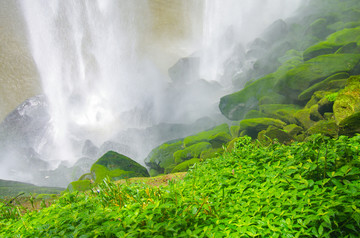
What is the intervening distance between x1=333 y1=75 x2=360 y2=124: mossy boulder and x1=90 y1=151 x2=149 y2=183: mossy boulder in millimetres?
8123

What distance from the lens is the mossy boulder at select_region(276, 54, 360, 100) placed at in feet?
32.1

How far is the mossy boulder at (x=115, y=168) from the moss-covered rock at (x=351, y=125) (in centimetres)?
797

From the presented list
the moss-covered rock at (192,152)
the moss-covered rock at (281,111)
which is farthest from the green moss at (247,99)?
the moss-covered rock at (192,152)

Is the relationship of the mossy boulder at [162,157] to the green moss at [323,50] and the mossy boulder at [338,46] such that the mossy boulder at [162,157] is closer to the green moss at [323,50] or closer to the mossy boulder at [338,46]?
the green moss at [323,50]

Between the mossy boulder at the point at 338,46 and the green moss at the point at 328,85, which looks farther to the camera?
the mossy boulder at the point at 338,46

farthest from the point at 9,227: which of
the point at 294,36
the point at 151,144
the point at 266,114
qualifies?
the point at 294,36

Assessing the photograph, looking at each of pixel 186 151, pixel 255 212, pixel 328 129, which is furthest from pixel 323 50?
pixel 255 212

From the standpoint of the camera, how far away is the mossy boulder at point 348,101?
19.6 feet

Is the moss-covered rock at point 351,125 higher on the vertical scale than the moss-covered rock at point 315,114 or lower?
lower

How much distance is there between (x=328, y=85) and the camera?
359 inches

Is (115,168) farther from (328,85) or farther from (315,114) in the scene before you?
(328,85)

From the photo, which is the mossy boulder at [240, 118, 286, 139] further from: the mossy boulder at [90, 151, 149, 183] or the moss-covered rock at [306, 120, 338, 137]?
the mossy boulder at [90, 151, 149, 183]

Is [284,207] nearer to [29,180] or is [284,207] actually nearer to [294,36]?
[29,180]

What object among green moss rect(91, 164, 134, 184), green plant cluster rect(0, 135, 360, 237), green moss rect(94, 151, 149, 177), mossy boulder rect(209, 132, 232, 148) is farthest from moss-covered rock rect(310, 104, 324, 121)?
green moss rect(91, 164, 134, 184)
